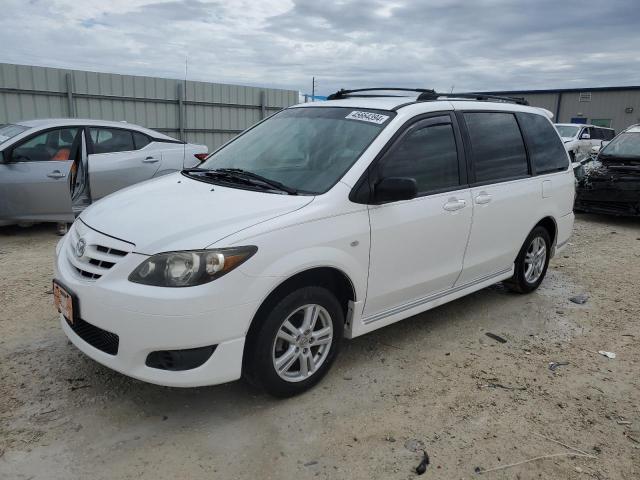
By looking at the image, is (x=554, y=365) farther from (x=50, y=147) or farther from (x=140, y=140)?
(x=50, y=147)

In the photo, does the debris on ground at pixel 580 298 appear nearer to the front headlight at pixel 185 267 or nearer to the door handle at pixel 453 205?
the door handle at pixel 453 205

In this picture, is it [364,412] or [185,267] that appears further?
[364,412]

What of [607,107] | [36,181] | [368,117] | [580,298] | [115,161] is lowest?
[580,298]

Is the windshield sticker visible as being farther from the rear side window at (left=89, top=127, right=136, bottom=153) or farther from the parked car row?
the parked car row

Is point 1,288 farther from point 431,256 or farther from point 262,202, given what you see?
point 431,256

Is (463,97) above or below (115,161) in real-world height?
above

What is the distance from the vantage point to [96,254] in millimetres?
2883

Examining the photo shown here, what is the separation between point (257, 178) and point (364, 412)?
161cm

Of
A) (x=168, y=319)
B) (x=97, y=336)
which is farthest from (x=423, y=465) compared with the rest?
(x=97, y=336)

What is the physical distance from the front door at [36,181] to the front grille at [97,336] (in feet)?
14.0

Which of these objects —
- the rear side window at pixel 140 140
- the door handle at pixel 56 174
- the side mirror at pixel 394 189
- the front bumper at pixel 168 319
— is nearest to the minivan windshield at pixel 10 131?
the door handle at pixel 56 174

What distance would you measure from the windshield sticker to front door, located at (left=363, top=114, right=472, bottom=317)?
19 cm

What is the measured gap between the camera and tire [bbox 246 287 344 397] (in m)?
2.91

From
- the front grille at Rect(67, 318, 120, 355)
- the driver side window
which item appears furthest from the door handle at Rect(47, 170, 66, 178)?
the front grille at Rect(67, 318, 120, 355)
